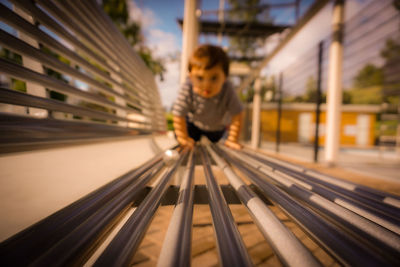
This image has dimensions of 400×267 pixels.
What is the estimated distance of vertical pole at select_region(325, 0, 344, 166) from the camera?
2424 millimetres

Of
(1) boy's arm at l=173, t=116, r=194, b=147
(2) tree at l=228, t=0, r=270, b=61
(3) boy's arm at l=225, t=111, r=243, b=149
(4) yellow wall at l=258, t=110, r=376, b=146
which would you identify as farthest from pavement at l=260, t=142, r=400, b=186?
(4) yellow wall at l=258, t=110, r=376, b=146

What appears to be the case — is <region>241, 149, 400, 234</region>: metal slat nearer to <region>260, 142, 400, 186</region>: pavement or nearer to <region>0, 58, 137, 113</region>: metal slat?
<region>0, 58, 137, 113</region>: metal slat

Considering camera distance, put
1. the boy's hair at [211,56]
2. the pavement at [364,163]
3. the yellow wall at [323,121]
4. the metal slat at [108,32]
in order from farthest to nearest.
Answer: the yellow wall at [323,121]
the pavement at [364,163]
the boy's hair at [211,56]
the metal slat at [108,32]

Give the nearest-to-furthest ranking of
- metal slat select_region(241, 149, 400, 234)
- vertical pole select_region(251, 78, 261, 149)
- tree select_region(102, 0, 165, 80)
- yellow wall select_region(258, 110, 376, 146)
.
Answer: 1. metal slat select_region(241, 149, 400, 234)
2. vertical pole select_region(251, 78, 261, 149)
3. tree select_region(102, 0, 165, 80)
4. yellow wall select_region(258, 110, 376, 146)

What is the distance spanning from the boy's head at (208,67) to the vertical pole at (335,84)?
179 cm

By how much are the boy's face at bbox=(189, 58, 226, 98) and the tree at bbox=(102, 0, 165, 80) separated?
6.65 m

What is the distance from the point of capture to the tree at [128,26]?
25.8 feet

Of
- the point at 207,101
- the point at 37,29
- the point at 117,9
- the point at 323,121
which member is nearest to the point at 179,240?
the point at 37,29

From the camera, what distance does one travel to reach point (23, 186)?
1.62ft

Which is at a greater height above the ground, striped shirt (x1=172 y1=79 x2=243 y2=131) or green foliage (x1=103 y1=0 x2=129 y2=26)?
green foliage (x1=103 y1=0 x2=129 y2=26)

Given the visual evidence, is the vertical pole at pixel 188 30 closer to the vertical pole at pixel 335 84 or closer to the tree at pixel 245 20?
the vertical pole at pixel 335 84

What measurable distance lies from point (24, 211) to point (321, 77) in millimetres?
4021

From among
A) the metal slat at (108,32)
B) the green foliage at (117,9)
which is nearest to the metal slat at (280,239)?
the metal slat at (108,32)

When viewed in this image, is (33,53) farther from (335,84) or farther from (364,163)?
(364,163)
